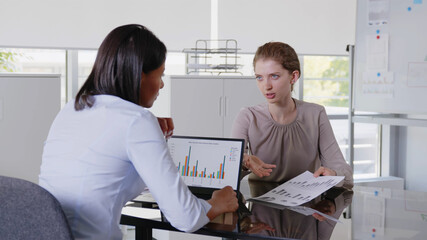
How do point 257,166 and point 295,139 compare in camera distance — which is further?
point 295,139

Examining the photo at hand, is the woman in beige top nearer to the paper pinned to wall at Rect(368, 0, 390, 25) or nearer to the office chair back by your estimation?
the office chair back

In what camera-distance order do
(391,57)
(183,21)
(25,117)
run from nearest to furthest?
(25,117) < (391,57) < (183,21)

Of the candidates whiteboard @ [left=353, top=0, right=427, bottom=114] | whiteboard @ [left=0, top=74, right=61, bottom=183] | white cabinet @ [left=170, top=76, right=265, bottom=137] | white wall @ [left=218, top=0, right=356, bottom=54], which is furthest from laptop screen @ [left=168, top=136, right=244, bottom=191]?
white wall @ [left=218, top=0, right=356, bottom=54]

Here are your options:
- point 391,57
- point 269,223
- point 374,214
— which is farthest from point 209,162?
Answer: point 391,57

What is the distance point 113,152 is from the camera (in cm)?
128

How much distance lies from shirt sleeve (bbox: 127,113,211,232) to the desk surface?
176 millimetres

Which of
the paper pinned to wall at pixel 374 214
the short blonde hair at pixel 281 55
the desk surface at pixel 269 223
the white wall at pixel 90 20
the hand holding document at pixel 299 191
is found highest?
the white wall at pixel 90 20

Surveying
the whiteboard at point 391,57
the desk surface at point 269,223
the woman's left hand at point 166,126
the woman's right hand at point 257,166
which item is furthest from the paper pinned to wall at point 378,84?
the woman's left hand at point 166,126

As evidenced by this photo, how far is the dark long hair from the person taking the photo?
1.33 m

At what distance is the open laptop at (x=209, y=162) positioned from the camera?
1.78m

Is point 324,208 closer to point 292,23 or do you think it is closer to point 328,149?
point 328,149

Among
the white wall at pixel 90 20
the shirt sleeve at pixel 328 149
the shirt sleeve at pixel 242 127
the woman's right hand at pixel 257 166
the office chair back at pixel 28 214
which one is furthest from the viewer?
the white wall at pixel 90 20

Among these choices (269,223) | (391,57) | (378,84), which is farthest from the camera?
(378,84)

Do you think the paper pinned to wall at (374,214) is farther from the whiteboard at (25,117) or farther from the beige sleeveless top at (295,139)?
the whiteboard at (25,117)
